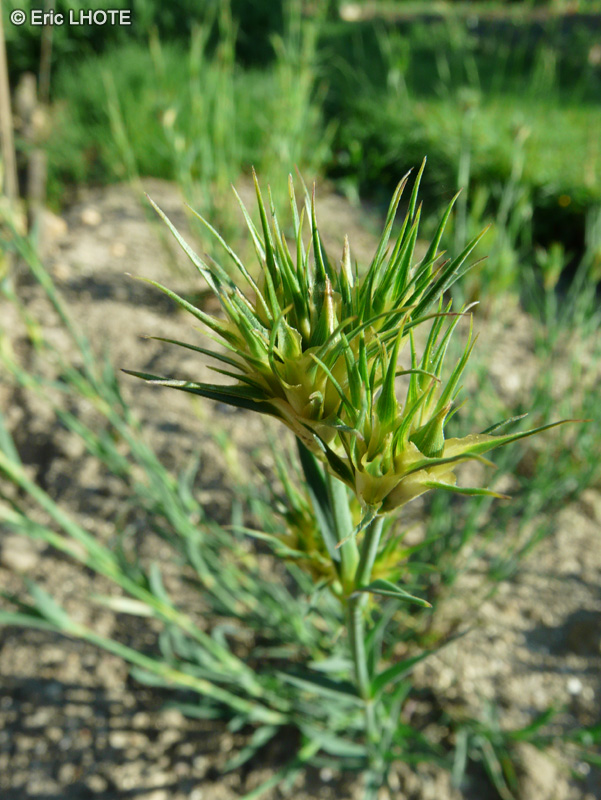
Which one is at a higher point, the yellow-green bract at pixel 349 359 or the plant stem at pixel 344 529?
the yellow-green bract at pixel 349 359

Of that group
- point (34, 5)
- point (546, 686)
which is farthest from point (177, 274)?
point (34, 5)

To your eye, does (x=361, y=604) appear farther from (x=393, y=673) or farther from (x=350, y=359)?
(x=350, y=359)

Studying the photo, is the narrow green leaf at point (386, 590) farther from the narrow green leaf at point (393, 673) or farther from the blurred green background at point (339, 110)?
the blurred green background at point (339, 110)

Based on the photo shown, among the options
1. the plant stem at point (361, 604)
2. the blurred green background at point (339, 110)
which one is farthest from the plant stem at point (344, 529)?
the blurred green background at point (339, 110)

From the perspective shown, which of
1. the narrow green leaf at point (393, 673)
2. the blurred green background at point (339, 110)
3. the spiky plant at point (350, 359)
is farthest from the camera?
the blurred green background at point (339, 110)

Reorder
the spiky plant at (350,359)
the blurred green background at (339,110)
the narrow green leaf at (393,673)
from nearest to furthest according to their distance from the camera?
1. the spiky plant at (350,359)
2. the narrow green leaf at (393,673)
3. the blurred green background at (339,110)

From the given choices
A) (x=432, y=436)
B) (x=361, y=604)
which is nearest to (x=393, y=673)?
(x=361, y=604)

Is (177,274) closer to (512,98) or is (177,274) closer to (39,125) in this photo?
(39,125)

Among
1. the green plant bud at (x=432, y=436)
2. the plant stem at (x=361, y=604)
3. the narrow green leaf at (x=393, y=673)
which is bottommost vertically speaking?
the narrow green leaf at (x=393, y=673)
